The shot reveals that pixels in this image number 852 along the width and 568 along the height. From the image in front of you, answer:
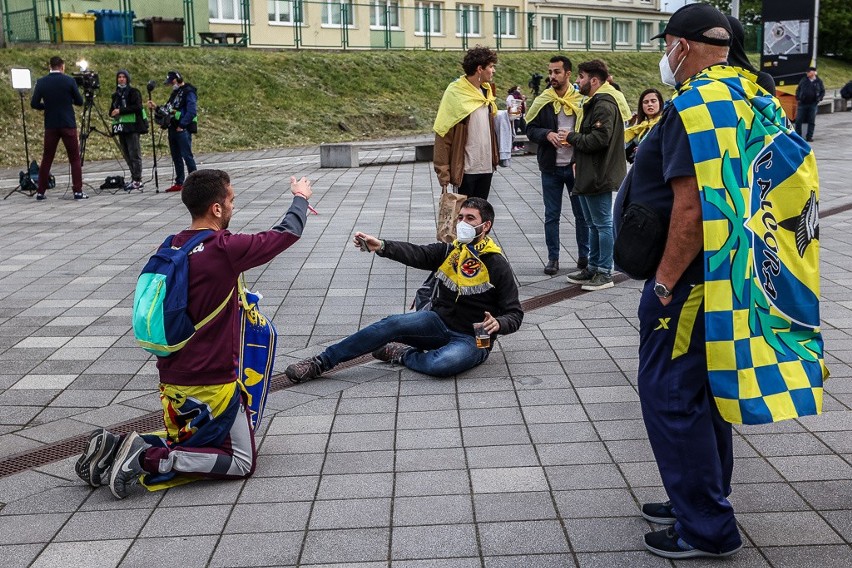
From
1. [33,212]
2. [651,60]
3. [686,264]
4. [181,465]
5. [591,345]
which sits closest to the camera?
[686,264]

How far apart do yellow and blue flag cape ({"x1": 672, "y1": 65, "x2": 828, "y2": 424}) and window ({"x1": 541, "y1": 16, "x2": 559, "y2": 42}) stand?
4587 centimetres

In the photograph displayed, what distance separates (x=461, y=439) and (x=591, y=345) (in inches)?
78.5

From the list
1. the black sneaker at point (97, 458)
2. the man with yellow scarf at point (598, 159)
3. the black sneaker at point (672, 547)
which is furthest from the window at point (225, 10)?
the black sneaker at point (672, 547)

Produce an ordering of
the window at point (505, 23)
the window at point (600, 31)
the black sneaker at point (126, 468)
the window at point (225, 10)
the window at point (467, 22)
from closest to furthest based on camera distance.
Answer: the black sneaker at point (126, 468), the window at point (225, 10), the window at point (467, 22), the window at point (505, 23), the window at point (600, 31)

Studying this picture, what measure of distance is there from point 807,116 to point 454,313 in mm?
21458

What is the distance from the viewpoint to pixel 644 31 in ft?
180

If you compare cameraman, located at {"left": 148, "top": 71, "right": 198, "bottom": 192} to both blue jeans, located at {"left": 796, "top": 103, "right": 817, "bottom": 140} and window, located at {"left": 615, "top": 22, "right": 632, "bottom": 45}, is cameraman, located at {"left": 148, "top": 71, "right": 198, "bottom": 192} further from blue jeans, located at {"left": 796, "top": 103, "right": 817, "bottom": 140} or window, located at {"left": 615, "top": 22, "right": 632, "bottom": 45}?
window, located at {"left": 615, "top": 22, "right": 632, "bottom": 45}

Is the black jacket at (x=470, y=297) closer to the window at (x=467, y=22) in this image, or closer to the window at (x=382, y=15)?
the window at (x=382, y=15)

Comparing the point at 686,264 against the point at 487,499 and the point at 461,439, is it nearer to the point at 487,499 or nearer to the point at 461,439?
the point at 487,499

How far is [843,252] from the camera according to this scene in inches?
396

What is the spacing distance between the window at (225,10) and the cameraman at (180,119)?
20057mm

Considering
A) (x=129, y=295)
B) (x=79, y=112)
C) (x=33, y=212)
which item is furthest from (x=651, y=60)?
(x=129, y=295)

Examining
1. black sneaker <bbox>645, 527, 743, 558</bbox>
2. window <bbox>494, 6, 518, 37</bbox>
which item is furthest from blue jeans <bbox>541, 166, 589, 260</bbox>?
window <bbox>494, 6, 518, 37</bbox>

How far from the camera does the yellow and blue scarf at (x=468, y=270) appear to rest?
20.1ft
